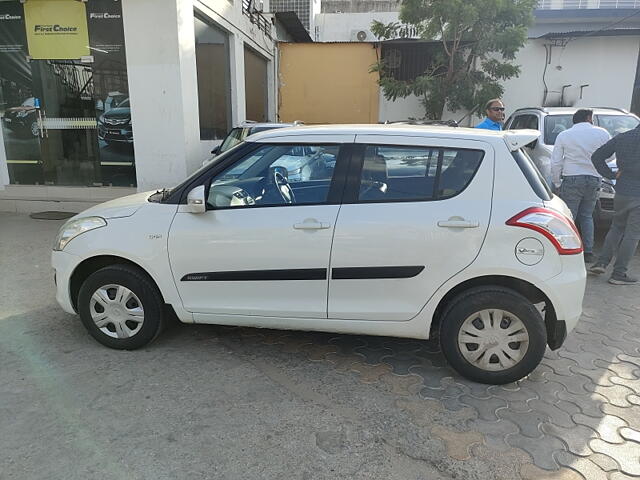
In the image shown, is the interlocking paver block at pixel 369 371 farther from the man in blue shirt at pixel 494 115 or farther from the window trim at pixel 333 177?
the man in blue shirt at pixel 494 115

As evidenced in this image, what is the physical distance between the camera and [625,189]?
5250 millimetres

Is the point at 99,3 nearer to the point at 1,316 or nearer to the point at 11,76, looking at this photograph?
the point at 11,76

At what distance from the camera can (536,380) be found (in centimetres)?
331

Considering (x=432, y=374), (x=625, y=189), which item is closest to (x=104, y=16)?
(x=432, y=374)

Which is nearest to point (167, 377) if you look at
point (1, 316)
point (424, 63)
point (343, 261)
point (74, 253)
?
point (74, 253)

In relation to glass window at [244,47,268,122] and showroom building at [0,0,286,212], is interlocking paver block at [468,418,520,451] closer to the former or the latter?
showroom building at [0,0,286,212]

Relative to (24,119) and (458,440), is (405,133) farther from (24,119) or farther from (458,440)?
(24,119)

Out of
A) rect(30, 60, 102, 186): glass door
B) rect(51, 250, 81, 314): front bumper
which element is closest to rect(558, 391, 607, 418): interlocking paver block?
rect(51, 250, 81, 314): front bumper

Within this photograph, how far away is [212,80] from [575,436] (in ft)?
31.5


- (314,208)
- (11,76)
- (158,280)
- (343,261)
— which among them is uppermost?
(11,76)

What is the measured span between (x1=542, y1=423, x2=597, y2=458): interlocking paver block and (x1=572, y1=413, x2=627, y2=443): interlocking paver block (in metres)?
0.05

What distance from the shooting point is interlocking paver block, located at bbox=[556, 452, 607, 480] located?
241 centimetres

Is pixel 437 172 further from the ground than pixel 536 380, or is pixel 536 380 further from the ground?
pixel 437 172

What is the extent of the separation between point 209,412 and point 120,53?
7398mm
